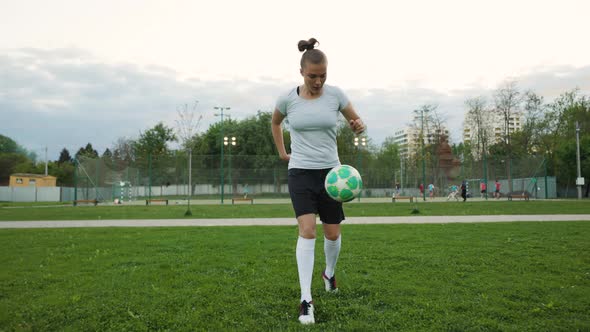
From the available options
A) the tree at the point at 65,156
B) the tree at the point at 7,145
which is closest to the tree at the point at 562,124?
the tree at the point at 7,145

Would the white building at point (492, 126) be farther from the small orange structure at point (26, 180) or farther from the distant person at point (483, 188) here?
the small orange structure at point (26, 180)

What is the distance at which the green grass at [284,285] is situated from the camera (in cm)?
315

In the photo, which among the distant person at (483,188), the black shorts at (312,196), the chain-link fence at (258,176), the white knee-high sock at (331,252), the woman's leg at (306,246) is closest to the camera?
the woman's leg at (306,246)

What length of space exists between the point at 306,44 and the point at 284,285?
233 cm

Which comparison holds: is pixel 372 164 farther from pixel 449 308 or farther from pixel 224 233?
pixel 449 308

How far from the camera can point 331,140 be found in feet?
12.6

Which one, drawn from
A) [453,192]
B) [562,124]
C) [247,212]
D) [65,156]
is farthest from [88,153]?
[562,124]

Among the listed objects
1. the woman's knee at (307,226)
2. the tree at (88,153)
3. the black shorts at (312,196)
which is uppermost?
the tree at (88,153)

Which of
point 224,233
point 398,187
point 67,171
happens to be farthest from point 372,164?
point 67,171

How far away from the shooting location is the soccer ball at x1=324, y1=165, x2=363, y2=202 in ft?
11.7

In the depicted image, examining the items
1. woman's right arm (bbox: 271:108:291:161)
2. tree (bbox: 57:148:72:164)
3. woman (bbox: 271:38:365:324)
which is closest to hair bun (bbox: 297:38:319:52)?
woman (bbox: 271:38:365:324)

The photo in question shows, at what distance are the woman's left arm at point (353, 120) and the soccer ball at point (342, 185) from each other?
1.43 ft

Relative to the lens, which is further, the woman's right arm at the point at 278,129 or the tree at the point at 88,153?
the tree at the point at 88,153

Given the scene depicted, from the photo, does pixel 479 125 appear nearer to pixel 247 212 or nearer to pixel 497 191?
pixel 497 191
